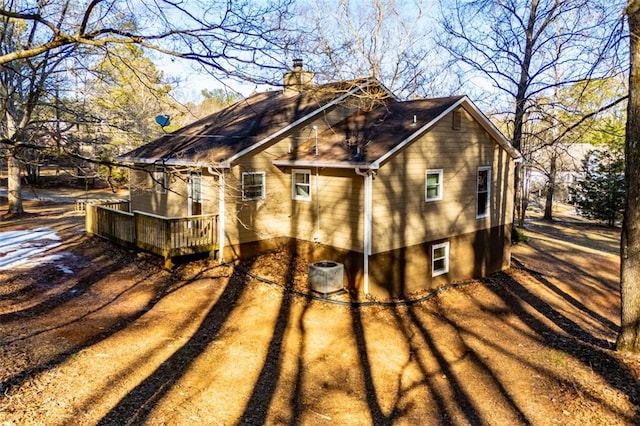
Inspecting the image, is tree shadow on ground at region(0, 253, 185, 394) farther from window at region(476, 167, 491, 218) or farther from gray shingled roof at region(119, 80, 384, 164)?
window at region(476, 167, 491, 218)

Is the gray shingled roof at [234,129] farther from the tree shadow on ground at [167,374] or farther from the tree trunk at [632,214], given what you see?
the tree trunk at [632,214]

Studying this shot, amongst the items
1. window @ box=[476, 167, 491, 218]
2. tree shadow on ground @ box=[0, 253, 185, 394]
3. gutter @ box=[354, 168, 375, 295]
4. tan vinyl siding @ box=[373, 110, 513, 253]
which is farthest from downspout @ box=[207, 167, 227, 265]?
window @ box=[476, 167, 491, 218]

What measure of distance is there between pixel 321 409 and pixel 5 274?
9669 millimetres

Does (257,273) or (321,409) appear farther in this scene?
(257,273)

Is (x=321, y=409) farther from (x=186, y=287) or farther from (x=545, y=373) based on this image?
(x=186, y=287)

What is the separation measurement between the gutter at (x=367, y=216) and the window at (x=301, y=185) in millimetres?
2220

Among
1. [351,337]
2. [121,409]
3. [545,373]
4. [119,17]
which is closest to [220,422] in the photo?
[121,409]

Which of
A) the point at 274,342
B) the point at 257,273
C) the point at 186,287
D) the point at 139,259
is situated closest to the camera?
the point at 274,342

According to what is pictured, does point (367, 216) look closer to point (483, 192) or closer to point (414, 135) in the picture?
point (414, 135)

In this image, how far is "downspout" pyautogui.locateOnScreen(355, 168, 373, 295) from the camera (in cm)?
1140

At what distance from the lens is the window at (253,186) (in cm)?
1331

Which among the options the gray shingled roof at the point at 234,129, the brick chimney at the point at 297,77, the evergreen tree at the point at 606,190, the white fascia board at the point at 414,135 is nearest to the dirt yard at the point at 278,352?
the gray shingled roof at the point at 234,129

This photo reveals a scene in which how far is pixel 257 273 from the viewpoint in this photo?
12.5 metres

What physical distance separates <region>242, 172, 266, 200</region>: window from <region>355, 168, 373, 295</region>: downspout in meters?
3.39
